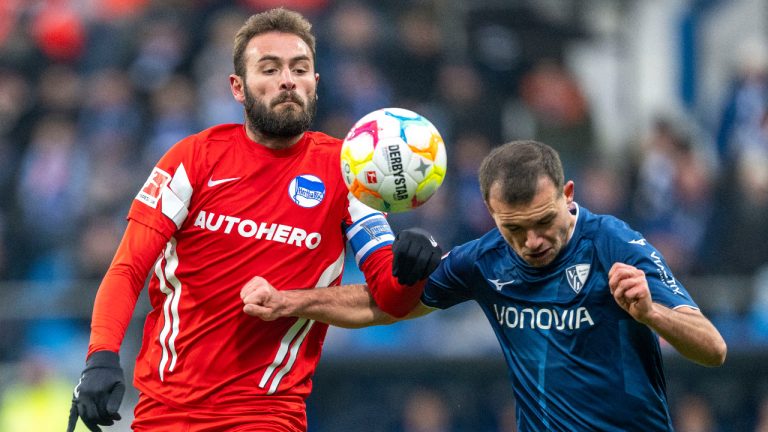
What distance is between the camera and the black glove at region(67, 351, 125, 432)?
508cm

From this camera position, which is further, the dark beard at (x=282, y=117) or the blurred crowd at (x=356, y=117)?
the blurred crowd at (x=356, y=117)

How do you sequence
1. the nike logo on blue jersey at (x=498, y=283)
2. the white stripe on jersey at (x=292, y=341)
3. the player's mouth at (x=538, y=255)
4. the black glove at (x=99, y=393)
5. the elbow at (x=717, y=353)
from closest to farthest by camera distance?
the elbow at (x=717, y=353), the black glove at (x=99, y=393), the player's mouth at (x=538, y=255), the nike logo on blue jersey at (x=498, y=283), the white stripe on jersey at (x=292, y=341)

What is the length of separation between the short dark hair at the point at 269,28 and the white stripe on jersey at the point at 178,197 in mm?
593

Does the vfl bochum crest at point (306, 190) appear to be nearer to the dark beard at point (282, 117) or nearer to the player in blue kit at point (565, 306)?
the dark beard at point (282, 117)

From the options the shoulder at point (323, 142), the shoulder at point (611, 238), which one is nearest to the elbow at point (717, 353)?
the shoulder at point (611, 238)

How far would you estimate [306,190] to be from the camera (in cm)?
573

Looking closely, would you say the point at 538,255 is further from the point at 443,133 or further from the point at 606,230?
the point at 443,133

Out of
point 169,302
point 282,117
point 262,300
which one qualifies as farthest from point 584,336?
A: point 169,302

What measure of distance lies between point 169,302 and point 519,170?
171 centimetres

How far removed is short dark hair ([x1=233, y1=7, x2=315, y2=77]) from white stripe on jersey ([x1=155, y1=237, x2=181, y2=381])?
91 cm

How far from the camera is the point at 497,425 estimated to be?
1137 centimetres

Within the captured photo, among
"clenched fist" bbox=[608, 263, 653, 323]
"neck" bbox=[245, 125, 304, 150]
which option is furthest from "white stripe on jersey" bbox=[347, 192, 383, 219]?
"clenched fist" bbox=[608, 263, 653, 323]

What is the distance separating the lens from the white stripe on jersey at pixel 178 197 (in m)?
5.58

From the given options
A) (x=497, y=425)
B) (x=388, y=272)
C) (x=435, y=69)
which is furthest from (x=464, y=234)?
(x=388, y=272)
